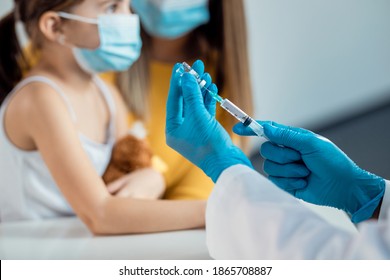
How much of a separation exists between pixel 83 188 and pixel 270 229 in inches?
21.8

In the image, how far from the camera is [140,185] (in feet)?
4.47

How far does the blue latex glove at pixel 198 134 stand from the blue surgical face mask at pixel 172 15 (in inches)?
30.4

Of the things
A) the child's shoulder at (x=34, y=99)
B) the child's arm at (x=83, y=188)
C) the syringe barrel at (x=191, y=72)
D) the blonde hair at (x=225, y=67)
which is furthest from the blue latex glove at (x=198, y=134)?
the blonde hair at (x=225, y=67)

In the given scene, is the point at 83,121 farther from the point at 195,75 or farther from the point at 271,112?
the point at 271,112

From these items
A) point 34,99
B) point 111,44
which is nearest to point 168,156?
point 111,44

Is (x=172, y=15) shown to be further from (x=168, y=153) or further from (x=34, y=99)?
(x=34, y=99)

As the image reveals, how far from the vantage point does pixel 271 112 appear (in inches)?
84.8

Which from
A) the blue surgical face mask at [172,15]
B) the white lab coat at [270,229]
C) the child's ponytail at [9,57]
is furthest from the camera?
the blue surgical face mask at [172,15]

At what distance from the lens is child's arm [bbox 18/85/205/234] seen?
115cm

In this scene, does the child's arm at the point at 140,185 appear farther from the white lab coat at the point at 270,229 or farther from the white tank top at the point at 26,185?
the white lab coat at the point at 270,229

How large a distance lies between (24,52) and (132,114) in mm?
336

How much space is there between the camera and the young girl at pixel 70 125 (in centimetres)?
118

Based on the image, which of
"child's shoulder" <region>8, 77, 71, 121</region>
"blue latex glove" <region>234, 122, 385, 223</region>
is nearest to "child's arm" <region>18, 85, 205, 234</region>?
"child's shoulder" <region>8, 77, 71, 121</region>

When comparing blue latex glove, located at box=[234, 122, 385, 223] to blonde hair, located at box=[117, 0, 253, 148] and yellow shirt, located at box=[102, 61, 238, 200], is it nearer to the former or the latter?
yellow shirt, located at box=[102, 61, 238, 200]
